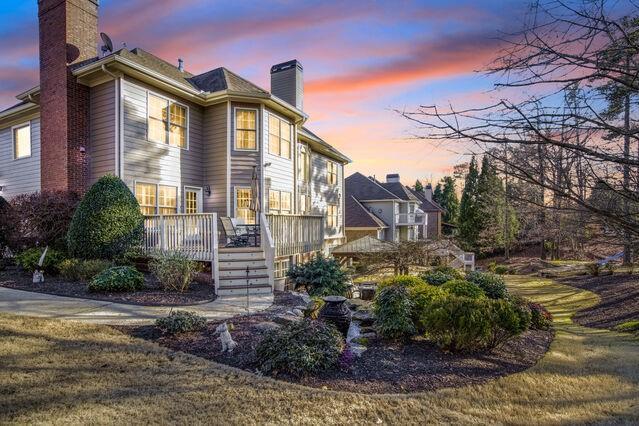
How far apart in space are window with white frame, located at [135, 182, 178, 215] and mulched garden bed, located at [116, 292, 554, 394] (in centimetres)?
656

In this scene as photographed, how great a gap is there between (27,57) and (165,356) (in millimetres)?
13642

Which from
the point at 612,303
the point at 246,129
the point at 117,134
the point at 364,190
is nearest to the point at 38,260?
the point at 117,134

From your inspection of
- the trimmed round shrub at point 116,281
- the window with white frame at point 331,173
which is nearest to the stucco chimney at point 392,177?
the window with white frame at point 331,173

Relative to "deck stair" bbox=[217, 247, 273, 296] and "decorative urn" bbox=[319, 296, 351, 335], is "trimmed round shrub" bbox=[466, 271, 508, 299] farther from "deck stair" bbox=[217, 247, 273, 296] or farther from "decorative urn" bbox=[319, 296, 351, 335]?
"deck stair" bbox=[217, 247, 273, 296]

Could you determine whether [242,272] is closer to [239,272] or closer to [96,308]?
[239,272]

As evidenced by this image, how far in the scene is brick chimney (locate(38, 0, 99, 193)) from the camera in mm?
10547

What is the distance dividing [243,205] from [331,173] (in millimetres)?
9806

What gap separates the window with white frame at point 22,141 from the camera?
1288cm

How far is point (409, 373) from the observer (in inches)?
177

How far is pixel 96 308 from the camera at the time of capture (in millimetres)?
6215

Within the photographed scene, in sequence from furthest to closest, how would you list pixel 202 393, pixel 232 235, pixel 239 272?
pixel 232 235
pixel 239 272
pixel 202 393

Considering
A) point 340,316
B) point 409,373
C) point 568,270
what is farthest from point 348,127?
point 568,270

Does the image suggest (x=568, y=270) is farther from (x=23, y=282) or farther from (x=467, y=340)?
(x=23, y=282)

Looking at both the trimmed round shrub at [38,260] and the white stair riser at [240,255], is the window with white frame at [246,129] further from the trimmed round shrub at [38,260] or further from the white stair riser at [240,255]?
the trimmed round shrub at [38,260]
